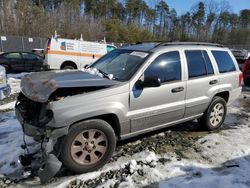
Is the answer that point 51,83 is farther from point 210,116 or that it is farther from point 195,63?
point 210,116

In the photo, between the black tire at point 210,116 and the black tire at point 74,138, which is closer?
the black tire at point 74,138

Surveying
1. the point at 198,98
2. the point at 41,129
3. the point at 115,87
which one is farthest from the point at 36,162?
the point at 198,98

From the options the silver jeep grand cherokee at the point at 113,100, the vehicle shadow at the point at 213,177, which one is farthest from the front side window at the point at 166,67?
the vehicle shadow at the point at 213,177

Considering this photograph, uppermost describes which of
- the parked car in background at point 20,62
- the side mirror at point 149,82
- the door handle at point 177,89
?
the side mirror at point 149,82

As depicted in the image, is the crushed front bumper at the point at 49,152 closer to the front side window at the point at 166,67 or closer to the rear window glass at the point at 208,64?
the front side window at the point at 166,67

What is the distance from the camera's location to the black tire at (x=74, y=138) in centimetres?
389

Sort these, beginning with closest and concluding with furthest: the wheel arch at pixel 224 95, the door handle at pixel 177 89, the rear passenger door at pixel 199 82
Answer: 1. the door handle at pixel 177 89
2. the rear passenger door at pixel 199 82
3. the wheel arch at pixel 224 95

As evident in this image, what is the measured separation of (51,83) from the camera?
3949 millimetres

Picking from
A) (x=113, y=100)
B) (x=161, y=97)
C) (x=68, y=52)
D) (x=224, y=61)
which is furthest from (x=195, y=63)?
(x=68, y=52)

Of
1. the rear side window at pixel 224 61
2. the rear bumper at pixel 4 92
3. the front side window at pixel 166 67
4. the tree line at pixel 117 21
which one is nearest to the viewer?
the front side window at pixel 166 67

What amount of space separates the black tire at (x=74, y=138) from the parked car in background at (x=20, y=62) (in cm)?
1288

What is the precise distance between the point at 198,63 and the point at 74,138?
2894 millimetres

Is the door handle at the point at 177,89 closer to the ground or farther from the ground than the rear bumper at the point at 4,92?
farther from the ground

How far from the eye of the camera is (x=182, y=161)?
4609 mm
